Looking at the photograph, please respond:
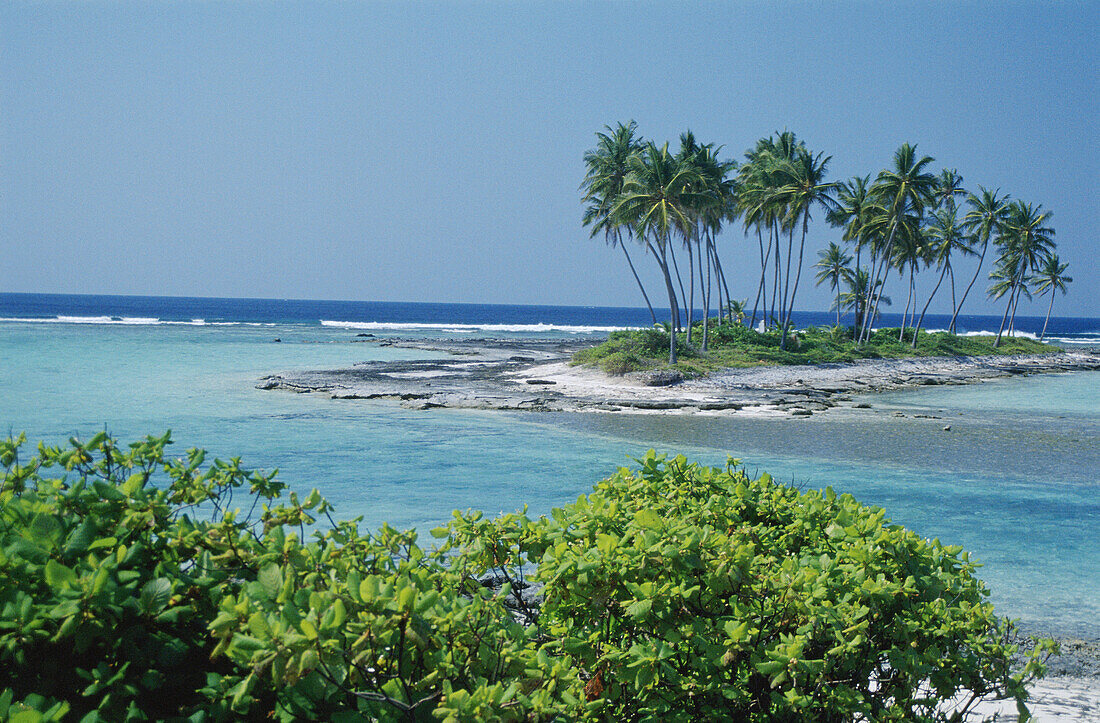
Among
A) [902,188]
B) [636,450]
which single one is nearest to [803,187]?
[902,188]

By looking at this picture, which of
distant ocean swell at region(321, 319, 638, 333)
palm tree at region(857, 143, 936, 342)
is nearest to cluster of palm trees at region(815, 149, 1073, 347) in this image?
palm tree at region(857, 143, 936, 342)

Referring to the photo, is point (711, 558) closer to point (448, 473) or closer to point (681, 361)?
point (448, 473)

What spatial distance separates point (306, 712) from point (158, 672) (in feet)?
1.21

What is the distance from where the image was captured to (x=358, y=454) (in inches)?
552

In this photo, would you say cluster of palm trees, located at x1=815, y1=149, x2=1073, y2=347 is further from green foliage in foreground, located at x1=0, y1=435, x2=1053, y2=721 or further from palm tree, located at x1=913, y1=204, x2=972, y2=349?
green foliage in foreground, located at x1=0, y1=435, x2=1053, y2=721

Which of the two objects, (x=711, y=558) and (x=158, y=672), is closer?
(x=158, y=672)

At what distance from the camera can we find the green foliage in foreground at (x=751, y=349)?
101ft

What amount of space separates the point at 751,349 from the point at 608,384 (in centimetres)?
1182

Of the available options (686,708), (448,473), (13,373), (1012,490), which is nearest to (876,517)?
(686,708)

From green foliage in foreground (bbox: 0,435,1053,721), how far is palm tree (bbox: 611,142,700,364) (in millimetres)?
27840

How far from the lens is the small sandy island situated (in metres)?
21.5

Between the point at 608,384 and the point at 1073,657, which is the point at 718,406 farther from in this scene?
the point at 1073,657

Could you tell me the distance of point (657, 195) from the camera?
30406 mm

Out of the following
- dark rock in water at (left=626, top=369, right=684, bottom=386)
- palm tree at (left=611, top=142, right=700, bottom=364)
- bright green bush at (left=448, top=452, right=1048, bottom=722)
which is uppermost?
palm tree at (left=611, top=142, right=700, bottom=364)
